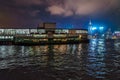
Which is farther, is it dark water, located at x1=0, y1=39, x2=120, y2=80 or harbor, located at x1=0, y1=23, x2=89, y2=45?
harbor, located at x1=0, y1=23, x2=89, y2=45

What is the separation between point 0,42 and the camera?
181500 millimetres

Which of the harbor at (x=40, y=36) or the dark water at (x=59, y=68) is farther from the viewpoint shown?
the harbor at (x=40, y=36)

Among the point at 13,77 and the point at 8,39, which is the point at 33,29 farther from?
the point at 13,77

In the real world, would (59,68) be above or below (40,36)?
below

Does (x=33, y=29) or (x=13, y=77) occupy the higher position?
(x=33, y=29)

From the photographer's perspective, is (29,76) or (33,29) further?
(33,29)

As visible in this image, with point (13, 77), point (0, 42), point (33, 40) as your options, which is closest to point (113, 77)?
point (13, 77)

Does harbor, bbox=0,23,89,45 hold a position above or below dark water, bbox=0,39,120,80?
above

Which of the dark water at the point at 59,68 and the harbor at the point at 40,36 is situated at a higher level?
the harbor at the point at 40,36

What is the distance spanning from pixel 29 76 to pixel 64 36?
15931 centimetres

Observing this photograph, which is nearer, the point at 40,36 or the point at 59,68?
the point at 59,68

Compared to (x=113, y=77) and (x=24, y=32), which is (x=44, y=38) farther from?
(x=113, y=77)

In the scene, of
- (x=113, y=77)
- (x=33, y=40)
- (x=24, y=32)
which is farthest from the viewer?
(x=24, y=32)

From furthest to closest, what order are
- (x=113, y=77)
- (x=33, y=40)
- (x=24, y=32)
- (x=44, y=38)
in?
(x=24, y=32) → (x=44, y=38) → (x=33, y=40) → (x=113, y=77)
